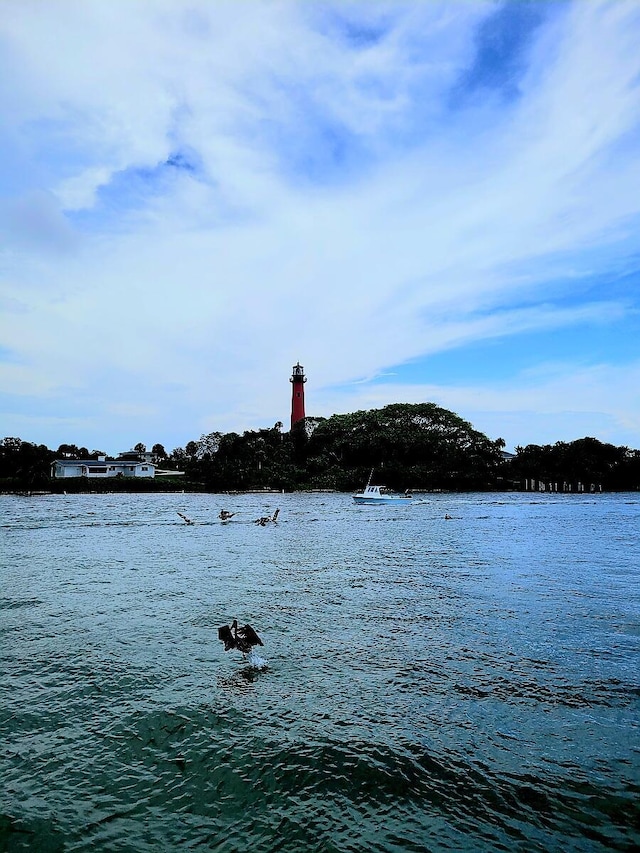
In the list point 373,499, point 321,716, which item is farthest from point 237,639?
point 373,499

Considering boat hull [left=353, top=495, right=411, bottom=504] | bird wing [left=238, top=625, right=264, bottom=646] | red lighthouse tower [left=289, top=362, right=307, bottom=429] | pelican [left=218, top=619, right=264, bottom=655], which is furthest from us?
red lighthouse tower [left=289, top=362, right=307, bottom=429]

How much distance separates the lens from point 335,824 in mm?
7859

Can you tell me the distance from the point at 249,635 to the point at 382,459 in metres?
117

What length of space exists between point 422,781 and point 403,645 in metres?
6.56

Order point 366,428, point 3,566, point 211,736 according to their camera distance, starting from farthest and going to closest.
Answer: point 366,428, point 3,566, point 211,736

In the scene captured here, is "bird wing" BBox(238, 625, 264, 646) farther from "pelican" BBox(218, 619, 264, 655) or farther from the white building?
the white building

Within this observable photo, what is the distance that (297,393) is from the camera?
14150 cm

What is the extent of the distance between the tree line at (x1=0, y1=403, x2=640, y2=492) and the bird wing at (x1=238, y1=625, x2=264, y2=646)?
107927mm

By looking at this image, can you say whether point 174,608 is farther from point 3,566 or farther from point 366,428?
point 366,428

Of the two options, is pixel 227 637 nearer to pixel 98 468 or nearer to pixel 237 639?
pixel 237 639

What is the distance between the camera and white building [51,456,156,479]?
124562 mm

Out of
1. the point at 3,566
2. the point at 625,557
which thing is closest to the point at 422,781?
the point at 3,566

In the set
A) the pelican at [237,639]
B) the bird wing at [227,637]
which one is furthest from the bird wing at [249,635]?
the bird wing at [227,637]

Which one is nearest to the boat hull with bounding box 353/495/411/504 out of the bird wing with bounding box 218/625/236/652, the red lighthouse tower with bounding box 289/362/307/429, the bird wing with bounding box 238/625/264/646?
the red lighthouse tower with bounding box 289/362/307/429
